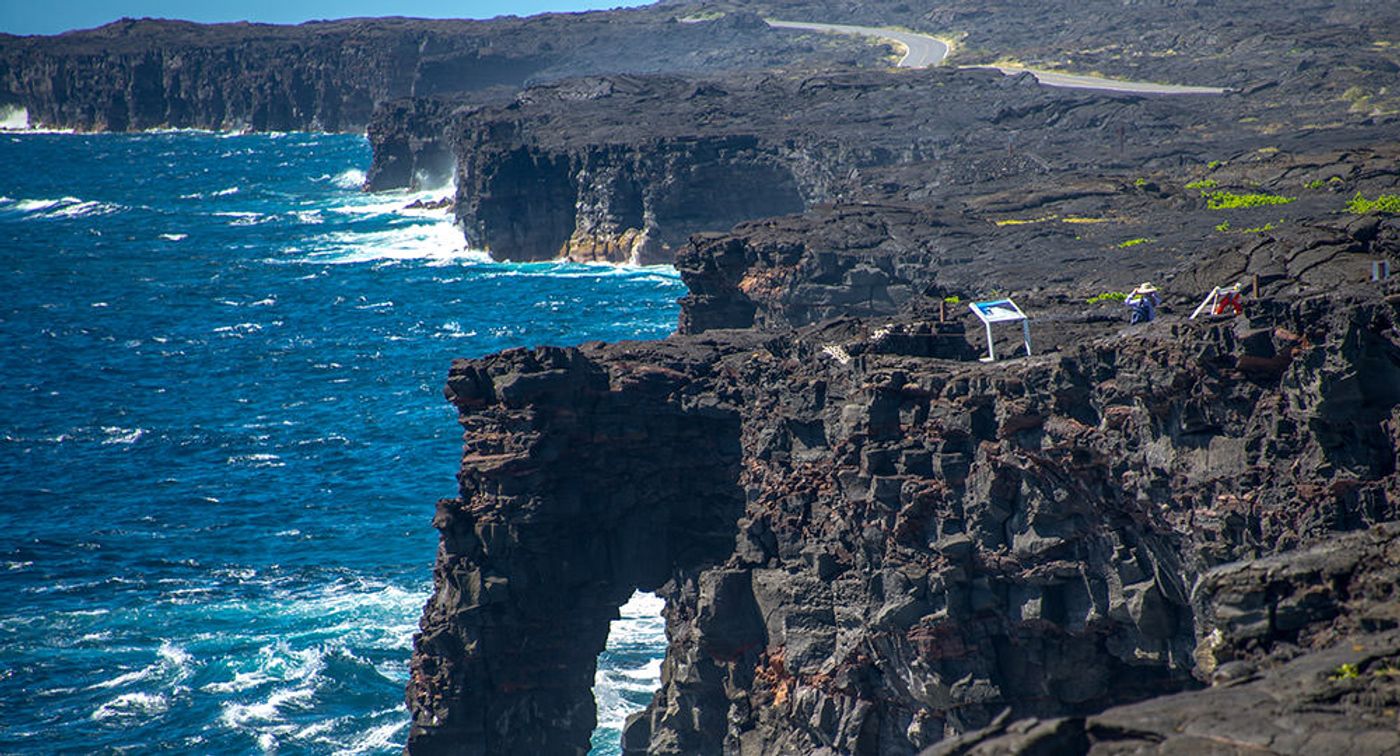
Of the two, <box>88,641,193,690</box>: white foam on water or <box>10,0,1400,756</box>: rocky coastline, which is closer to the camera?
<box>10,0,1400,756</box>: rocky coastline

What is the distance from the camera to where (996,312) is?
4678 cm

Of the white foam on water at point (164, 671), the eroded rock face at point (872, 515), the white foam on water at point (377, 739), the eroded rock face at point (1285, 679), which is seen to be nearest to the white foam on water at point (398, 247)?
the white foam on water at point (164, 671)

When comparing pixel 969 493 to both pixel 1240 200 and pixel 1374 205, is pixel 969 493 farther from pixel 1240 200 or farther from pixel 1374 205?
pixel 1240 200

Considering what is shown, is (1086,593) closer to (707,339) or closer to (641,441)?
(641,441)

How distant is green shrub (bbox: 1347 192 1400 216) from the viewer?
197 feet

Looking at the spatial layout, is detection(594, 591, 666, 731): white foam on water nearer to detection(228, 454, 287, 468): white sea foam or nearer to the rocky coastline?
the rocky coastline

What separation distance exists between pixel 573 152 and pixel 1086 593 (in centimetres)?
11444

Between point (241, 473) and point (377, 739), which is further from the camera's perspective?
point (241, 473)

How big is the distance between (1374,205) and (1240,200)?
11.3 metres

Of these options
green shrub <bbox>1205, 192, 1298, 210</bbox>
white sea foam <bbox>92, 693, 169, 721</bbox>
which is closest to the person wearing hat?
green shrub <bbox>1205, 192, 1298, 210</bbox>

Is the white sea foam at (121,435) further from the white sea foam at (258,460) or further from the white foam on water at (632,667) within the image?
the white foam on water at (632,667)

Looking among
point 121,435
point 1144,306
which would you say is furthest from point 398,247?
point 1144,306

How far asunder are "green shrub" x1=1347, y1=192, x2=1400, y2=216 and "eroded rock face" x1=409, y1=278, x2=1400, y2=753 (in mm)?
20551

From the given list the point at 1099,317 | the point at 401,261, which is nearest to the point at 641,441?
the point at 1099,317
